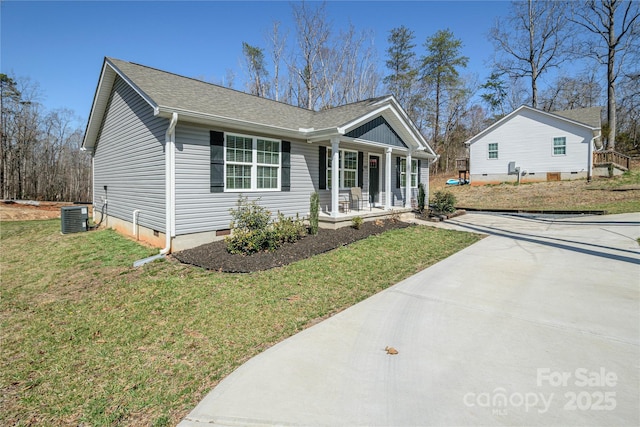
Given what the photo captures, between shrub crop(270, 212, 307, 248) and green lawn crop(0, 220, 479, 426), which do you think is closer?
green lawn crop(0, 220, 479, 426)

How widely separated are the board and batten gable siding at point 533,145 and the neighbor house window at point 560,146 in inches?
5.5

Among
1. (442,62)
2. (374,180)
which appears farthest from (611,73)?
(374,180)

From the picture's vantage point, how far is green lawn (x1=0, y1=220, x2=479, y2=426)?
262 cm

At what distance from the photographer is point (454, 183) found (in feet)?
90.8

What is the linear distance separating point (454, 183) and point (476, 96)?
11.3 metres

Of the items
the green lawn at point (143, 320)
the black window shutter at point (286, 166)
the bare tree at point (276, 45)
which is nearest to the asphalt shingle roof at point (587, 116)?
the green lawn at point (143, 320)

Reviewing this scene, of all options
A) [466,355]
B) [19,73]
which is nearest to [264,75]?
[19,73]

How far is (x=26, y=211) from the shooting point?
50.9ft

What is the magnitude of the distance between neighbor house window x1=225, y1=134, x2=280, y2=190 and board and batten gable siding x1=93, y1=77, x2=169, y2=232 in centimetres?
156

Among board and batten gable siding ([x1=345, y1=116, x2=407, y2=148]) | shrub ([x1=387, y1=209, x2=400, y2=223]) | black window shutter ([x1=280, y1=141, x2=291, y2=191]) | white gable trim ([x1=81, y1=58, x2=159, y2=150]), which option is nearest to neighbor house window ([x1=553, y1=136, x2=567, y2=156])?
board and batten gable siding ([x1=345, y1=116, x2=407, y2=148])

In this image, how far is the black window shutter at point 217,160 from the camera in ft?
24.2

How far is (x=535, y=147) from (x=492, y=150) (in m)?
2.71

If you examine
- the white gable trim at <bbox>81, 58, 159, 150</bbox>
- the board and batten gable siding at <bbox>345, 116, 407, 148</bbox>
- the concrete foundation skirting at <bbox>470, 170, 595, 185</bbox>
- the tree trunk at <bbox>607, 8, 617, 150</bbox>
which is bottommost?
the concrete foundation skirting at <bbox>470, 170, 595, 185</bbox>

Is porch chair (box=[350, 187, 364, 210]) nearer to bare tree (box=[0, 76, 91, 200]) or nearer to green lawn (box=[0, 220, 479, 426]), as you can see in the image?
green lawn (box=[0, 220, 479, 426])
